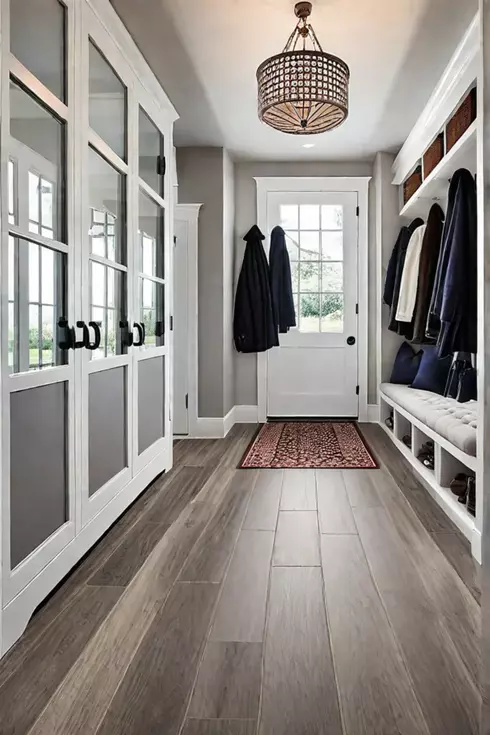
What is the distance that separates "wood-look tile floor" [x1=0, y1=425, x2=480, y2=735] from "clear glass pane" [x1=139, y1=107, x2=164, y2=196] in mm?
1836

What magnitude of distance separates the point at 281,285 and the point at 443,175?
2149 mm

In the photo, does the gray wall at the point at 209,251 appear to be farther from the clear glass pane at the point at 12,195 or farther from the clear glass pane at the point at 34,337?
the clear glass pane at the point at 12,195

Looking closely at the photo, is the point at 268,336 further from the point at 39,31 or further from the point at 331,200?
the point at 39,31

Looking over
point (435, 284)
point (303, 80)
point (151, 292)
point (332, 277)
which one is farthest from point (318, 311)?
point (303, 80)

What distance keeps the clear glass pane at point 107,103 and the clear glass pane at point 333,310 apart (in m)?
3.23

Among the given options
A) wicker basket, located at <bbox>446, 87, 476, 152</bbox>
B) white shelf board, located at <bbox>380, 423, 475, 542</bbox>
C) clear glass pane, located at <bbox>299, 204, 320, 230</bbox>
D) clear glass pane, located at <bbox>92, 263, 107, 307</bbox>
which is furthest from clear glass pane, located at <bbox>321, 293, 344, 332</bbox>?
clear glass pane, located at <bbox>92, 263, 107, 307</bbox>

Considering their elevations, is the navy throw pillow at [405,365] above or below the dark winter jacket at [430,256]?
below

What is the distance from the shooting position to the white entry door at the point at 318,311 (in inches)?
228

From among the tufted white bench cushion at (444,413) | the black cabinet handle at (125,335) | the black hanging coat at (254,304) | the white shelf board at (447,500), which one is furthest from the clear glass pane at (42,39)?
the black hanging coat at (254,304)

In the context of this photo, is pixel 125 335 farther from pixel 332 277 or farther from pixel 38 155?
pixel 332 277

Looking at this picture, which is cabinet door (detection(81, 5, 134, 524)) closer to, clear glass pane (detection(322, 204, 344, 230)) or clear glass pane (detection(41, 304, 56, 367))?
clear glass pane (detection(41, 304, 56, 367))

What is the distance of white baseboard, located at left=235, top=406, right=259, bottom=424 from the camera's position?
19.1 feet

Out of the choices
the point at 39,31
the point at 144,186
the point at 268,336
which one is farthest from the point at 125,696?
the point at 268,336

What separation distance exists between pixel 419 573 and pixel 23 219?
180 cm
